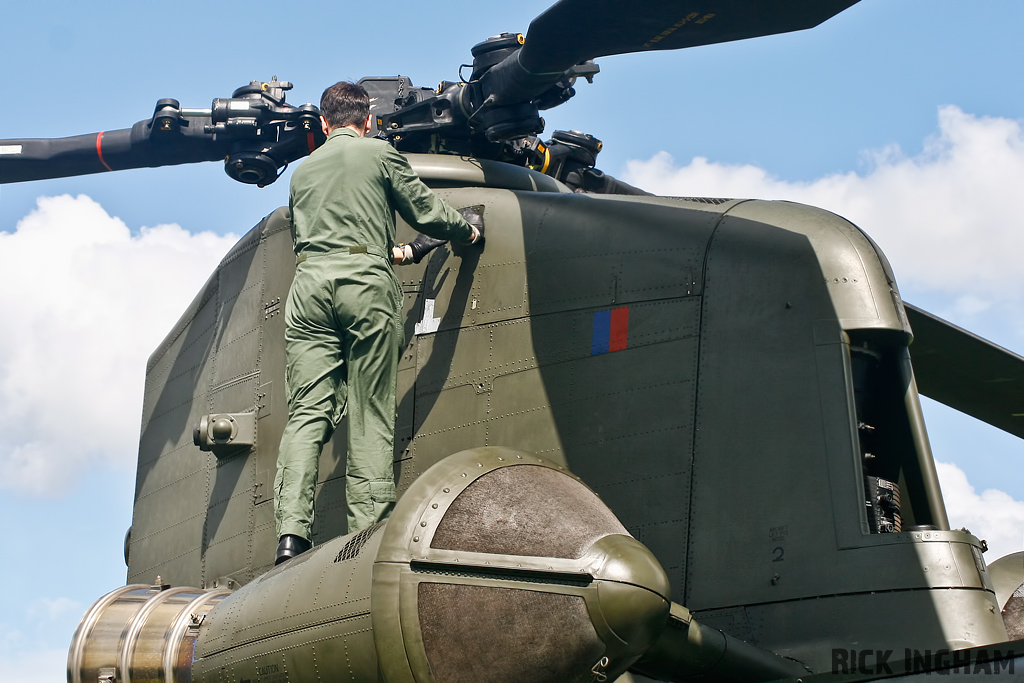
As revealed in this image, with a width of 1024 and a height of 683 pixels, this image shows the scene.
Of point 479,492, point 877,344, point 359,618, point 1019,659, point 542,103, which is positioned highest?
point 542,103

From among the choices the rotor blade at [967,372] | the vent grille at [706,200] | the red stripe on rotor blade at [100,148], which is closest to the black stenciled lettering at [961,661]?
the vent grille at [706,200]

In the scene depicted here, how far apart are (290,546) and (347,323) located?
0.99 metres

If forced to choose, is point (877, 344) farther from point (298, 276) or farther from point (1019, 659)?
point (298, 276)

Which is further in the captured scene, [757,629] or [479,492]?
[757,629]

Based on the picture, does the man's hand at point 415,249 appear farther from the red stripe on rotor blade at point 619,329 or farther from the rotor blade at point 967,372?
the rotor blade at point 967,372

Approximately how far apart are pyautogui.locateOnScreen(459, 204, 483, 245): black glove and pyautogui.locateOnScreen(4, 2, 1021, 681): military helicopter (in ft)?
0.22

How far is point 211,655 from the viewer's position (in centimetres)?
427

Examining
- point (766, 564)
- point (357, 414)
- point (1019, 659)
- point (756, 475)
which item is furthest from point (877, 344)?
point (357, 414)

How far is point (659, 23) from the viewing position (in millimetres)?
4262

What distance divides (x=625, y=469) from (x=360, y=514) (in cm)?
113

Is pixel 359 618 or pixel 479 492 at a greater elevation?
pixel 479 492

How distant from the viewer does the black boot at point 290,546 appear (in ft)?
15.4

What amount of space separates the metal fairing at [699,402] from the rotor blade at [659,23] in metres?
0.81

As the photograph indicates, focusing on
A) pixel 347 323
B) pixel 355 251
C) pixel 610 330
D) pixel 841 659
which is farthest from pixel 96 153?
pixel 841 659
